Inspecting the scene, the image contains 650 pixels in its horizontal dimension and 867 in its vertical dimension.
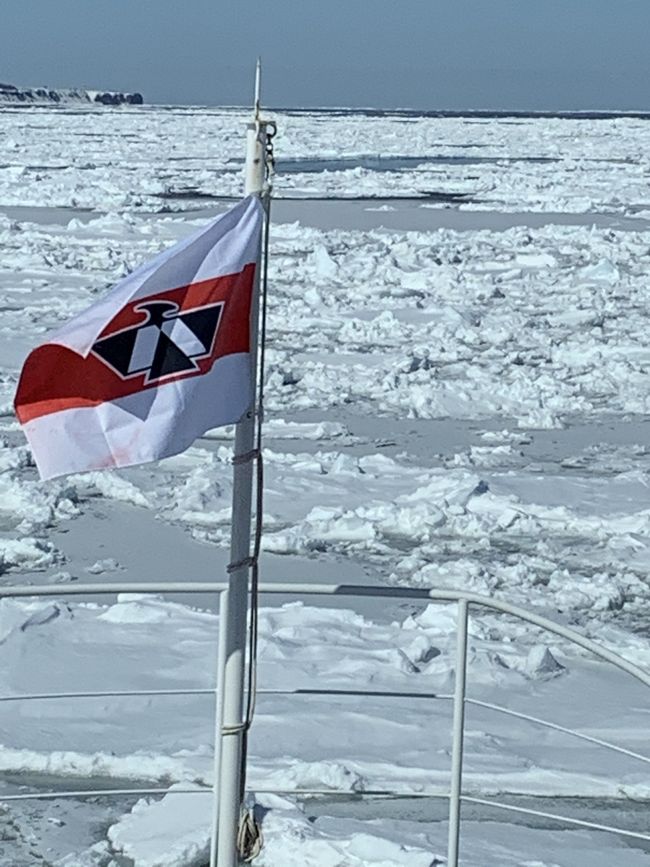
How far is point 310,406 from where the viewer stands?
33.5ft

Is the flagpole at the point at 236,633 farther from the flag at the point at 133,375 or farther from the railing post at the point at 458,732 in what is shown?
the railing post at the point at 458,732

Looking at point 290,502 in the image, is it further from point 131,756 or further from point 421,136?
point 421,136

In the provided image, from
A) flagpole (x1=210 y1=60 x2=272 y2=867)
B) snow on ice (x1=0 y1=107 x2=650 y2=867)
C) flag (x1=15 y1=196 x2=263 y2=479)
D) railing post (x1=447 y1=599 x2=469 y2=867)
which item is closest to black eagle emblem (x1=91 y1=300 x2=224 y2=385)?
flag (x1=15 y1=196 x2=263 y2=479)

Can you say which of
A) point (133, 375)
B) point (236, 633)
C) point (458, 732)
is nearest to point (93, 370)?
point (133, 375)

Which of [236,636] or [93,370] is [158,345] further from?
[236,636]

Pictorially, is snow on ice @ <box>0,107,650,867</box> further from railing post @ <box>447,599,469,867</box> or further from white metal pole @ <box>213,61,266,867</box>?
railing post @ <box>447,599,469,867</box>

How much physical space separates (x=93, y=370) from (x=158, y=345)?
123mm

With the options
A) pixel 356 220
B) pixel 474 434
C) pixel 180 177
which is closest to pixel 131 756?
pixel 474 434

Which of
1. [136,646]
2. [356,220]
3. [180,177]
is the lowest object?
[136,646]

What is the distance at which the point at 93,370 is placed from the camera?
2.62 m

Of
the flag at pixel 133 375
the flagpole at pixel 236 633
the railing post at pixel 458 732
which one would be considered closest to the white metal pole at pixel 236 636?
the flagpole at pixel 236 633

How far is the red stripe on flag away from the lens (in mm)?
2617

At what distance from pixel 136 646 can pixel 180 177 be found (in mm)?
28101

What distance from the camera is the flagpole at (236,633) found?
2.88m
